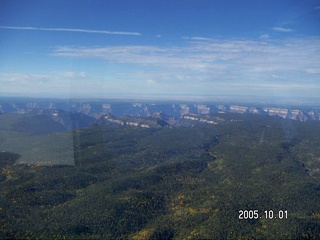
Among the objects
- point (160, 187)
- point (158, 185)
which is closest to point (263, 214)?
point (160, 187)

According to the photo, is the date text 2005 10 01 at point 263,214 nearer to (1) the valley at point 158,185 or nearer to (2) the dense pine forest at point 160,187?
(2) the dense pine forest at point 160,187

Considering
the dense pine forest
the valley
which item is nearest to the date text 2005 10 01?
the dense pine forest

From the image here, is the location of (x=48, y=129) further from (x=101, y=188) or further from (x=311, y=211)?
(x=311, y=211)

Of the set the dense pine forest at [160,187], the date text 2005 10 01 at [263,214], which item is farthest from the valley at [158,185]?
the date text 2005 10 01 at [263,214]

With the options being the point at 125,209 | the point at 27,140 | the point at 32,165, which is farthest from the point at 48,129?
the point at 125,209

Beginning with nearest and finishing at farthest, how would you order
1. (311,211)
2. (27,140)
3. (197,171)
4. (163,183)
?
1. (311,211)
2. (163,183)
3. (197,171)
4. (27,140)

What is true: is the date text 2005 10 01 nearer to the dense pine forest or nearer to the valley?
the dense pine forest

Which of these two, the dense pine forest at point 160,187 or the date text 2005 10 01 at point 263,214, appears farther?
the date text 2005 10 01 at point 263,214

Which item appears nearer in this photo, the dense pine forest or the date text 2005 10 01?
the dense pine forest
